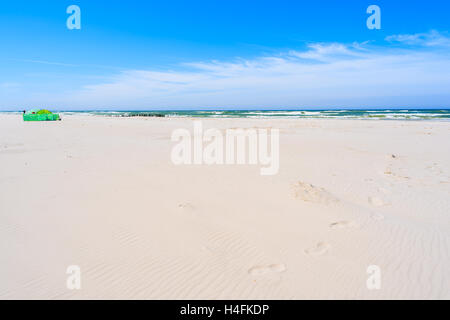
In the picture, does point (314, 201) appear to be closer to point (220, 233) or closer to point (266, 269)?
point (220, 233)

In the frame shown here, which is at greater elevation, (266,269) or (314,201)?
(314,201)

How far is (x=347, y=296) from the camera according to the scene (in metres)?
3.00

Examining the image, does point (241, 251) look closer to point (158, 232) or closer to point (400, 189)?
point (158, 232)

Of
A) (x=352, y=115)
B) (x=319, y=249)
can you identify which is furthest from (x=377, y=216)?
(x=352, y=115)

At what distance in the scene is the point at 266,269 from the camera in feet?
11.3

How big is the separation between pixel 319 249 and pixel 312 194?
209 cm

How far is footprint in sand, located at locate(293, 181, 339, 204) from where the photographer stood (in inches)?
221

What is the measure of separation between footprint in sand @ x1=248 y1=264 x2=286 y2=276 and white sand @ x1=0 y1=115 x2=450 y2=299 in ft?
0.04
